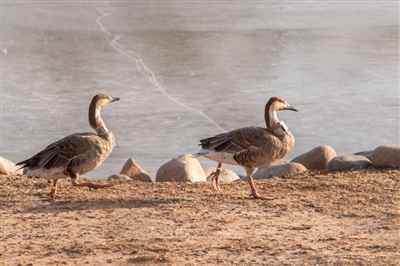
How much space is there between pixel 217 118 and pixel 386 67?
6.28 metres

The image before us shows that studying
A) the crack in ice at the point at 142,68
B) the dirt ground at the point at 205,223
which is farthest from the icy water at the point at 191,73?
the dirt ground at the point at 205,223

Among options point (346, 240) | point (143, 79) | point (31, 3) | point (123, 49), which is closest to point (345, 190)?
point (346, 240)

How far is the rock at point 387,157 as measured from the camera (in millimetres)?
12250

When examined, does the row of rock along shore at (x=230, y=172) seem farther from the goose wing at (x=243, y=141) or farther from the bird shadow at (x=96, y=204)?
the bird shadow at (x=96, y=204)

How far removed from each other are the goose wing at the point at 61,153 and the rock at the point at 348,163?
362cm

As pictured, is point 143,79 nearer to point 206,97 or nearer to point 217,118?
point 206,97

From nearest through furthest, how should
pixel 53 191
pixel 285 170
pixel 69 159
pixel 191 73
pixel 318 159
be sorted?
pixel 69 159 → pixel 53 191 → pixel 285 170 → pixel 318 159 → pixel 191 73

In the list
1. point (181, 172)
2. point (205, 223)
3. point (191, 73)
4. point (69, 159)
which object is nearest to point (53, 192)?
point (69, 159)

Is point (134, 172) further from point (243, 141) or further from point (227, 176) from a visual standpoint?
point (243, 141)

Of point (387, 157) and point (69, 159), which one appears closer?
point (69, 159)

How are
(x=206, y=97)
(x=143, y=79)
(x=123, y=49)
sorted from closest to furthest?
(x=206, y=97) < (x=143, y=79) < (x=123, y=49)

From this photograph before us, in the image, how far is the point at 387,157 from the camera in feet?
40.4

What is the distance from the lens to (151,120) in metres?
16.8

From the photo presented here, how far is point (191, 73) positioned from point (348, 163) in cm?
921
